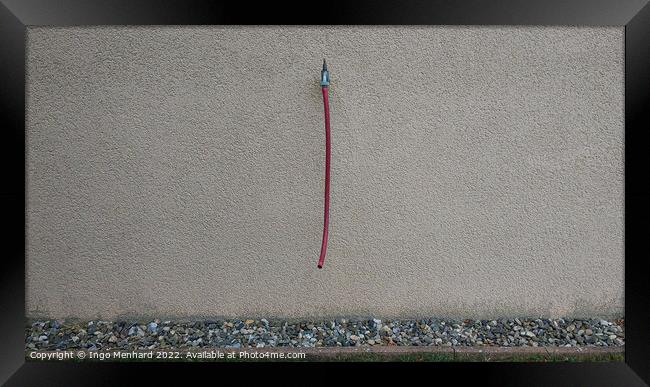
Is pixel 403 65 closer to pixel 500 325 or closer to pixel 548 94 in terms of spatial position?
pixel 548 94

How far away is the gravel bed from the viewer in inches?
104

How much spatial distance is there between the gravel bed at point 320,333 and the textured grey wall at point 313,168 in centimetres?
8

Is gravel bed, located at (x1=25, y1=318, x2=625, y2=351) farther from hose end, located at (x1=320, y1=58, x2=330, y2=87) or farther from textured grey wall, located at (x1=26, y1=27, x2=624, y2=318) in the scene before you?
hose end, located at (x1=320, y1=58, x2=330, y2=87)

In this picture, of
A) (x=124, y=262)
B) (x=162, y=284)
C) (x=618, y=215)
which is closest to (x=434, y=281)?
(x=618, y=215)

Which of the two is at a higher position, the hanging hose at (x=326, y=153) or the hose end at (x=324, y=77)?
the hose end at (x=324, y=77)

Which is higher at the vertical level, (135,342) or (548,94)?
(548,94)

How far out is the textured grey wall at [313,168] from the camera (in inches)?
105

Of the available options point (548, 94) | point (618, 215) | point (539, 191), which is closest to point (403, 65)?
point (548, 94)

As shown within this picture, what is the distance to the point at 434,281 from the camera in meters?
2.75

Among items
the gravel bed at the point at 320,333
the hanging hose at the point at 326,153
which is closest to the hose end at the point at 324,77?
the hanging hose at the point at 326,153

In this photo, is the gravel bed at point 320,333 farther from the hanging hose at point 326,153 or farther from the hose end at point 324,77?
the hose end at point 324,77

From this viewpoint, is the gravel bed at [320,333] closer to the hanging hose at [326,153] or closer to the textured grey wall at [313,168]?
the textured grey wall at [313,168]

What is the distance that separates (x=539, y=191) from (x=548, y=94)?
0.59 metres

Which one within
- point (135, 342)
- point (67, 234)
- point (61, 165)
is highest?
point (61, 165)
